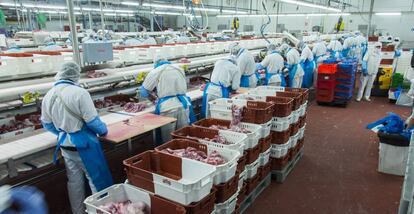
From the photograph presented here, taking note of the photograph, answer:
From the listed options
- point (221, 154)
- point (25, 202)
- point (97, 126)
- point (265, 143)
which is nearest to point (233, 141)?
point (221, 154)

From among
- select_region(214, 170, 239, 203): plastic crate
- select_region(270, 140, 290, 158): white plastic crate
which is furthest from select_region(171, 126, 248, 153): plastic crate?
select_region(270, 140, 290, 158): white plastic crate

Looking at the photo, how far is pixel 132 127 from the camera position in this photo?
3.32 meters

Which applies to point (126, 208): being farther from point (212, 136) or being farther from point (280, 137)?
point (280, 137)

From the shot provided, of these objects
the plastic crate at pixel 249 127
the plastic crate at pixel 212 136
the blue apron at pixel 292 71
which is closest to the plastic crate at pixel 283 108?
the plastic crate at pixel 249 127

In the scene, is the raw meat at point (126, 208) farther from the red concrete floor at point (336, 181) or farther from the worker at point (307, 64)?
the worker at point (307, 64)

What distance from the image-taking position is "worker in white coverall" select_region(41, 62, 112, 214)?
2842 millimetres

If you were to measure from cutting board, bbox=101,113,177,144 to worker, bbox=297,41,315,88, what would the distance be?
624cm

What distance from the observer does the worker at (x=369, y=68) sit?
25.7 feet

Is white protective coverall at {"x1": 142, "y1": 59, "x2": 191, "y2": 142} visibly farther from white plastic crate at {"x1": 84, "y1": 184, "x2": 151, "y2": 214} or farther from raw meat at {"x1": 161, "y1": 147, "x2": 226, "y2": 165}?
white plastic crate at {"x1": 84, "y1": 184, "x2": 151, "y2": 214}

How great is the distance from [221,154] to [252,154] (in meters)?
0.71

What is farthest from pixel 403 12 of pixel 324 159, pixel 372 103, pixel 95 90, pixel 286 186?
pixel 95 90

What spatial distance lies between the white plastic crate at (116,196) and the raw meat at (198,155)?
507mm

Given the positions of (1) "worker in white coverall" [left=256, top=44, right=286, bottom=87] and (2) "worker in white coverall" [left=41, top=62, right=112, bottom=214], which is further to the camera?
(1) "worker in white coverall" [left=256, top=44, right=286, bottom=87]

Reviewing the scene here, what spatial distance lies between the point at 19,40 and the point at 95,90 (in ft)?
22.9
